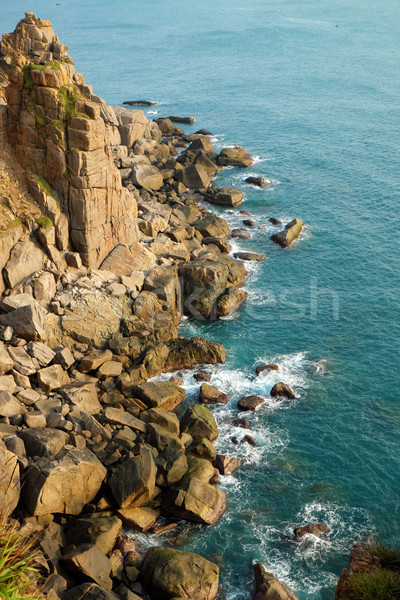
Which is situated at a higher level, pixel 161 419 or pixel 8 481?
pixel 8 481

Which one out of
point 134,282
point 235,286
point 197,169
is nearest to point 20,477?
point 134,282

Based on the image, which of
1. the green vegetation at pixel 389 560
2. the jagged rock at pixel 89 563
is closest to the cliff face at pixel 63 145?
the jagged rock at pixel 89 563

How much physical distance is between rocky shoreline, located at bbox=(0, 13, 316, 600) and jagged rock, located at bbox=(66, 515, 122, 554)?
123 millimetres

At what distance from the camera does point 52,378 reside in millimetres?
44750

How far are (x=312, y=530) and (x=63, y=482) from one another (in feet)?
53.7

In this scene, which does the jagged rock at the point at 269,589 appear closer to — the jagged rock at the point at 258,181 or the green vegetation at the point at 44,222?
the green vegetation at the point at 44,222

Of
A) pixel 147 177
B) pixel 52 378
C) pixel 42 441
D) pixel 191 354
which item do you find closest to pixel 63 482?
pixel 42 441

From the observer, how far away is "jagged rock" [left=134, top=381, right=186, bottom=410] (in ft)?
152

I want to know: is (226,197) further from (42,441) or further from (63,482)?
(63,482)

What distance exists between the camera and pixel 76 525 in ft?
114

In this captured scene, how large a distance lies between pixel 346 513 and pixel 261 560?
23.5 ft

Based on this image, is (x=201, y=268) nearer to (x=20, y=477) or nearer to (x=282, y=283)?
(x=282, y=283)

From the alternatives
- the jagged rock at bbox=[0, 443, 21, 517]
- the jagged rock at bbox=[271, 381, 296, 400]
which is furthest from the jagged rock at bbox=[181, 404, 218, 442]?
the jagged rock at bbox=[0, 443, 21, 517]

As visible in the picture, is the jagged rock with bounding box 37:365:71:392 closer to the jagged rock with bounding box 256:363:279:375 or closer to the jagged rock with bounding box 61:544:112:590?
the jagged rock with bounding box 61:544:112:590
